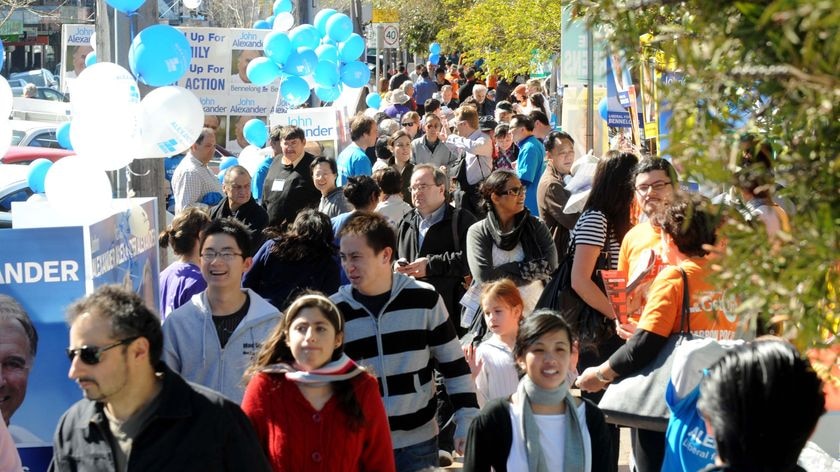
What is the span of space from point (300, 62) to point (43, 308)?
32.1 feet

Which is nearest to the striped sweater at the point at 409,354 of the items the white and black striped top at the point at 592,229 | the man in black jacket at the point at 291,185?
the white and black striped top at the point at 592,229

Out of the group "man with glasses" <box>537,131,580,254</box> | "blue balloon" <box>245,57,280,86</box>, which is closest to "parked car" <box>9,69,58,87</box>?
"blue balloon" <box>245,57,280,86</box>

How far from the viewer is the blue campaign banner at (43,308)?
4.98m

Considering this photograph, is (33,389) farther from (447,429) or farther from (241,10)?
(241,10)

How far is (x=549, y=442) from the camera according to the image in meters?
4.18

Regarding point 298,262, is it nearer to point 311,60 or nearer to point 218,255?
point 218,255

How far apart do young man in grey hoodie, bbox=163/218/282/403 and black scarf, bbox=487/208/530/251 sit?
208cm

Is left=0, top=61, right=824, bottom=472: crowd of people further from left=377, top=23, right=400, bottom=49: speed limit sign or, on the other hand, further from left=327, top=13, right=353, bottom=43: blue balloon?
left=377, top=23, right=400, bottom=49: speed limit sign

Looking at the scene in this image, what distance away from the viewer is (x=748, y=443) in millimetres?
2783

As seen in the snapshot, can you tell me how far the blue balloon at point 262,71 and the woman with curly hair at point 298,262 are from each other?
813cm

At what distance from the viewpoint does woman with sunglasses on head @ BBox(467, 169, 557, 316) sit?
6.82m

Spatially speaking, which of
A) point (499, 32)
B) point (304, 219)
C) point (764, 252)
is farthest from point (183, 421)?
point (499, 32)

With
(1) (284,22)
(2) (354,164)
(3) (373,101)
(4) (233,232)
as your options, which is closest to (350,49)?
(1) (284,22)

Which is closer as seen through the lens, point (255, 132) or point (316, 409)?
point (316, 409)
